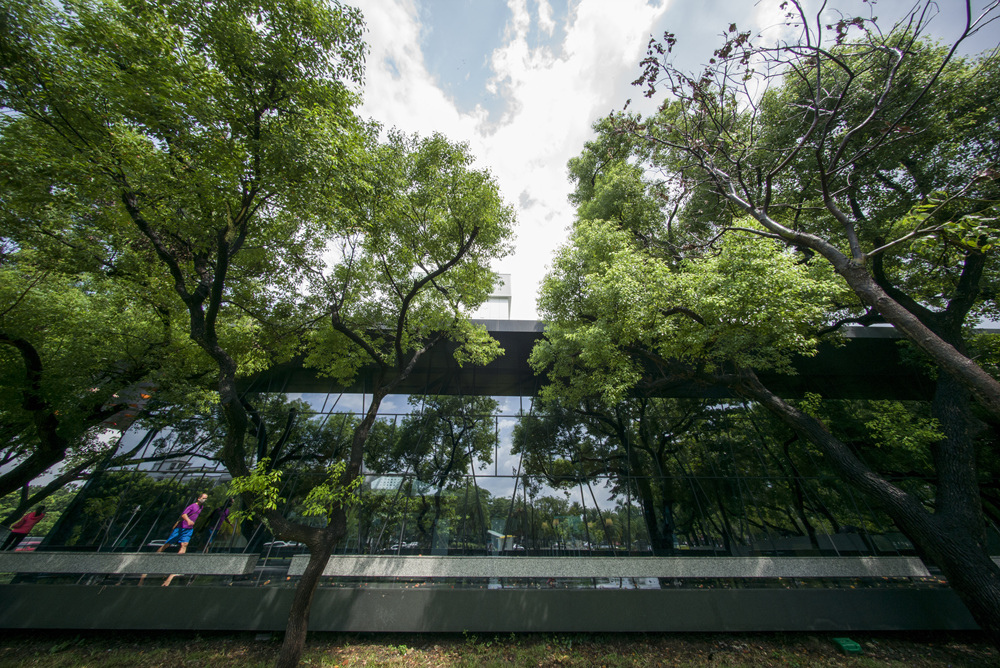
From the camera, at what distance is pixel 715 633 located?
25.5 feet

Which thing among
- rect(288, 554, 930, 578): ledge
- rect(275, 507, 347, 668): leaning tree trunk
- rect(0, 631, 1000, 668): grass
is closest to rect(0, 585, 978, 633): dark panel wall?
rect(0, 631, 1000, 668): grass

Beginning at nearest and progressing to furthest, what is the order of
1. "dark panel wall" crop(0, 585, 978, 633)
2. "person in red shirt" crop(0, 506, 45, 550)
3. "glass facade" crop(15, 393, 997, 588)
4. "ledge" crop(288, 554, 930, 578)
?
"dark panel wall" crop(0, 585, 978, 633), "ledge" crop(288, 554, 930, 578), "person in red shirt" crop(0, 506, 45, 550), "glass facade" crop(15, 393, 997, 588)

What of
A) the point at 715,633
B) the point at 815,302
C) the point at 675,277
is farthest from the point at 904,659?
the point at 675,277

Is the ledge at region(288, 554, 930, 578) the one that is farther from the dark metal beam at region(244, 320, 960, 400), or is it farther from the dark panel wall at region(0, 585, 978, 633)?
the dark metal beam at region(244, 320, 960, 400)

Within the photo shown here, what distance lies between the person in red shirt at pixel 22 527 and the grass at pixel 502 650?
2.15m

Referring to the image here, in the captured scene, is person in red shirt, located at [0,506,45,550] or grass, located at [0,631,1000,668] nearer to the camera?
grass, located at [0,631,1000,668]

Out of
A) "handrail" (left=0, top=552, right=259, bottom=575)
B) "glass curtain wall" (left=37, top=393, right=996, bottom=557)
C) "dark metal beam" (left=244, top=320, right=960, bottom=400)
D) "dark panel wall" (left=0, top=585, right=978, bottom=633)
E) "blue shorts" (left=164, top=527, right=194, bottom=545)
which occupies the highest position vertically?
"dark metal beam" (left=244, top=320, right=960, bottom=400)

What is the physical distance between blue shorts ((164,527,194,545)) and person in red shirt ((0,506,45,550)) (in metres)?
3.16

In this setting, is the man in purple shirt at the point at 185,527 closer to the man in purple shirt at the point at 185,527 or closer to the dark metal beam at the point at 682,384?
the man in purple shirt at the point at 185,527

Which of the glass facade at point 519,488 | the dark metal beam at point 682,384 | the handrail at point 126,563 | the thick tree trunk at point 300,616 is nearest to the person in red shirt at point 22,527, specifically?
the handrail at point 126,563

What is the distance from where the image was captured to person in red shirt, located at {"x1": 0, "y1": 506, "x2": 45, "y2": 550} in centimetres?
862

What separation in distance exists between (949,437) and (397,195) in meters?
13.4

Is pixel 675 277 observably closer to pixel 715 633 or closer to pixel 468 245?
pixel 468 245

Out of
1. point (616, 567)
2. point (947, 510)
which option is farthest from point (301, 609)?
point (947, 510)
